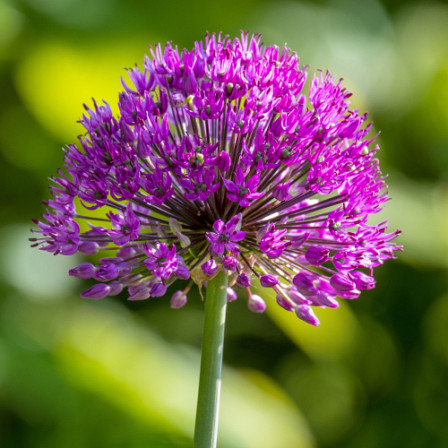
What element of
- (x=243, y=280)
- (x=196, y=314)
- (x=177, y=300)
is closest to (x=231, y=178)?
(x=243, y=280)

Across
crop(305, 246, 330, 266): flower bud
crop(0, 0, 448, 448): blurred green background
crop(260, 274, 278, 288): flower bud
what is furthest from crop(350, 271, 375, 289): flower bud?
crop(0, 0, 448, 448): blurred green background

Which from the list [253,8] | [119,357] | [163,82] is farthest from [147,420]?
[253,8]

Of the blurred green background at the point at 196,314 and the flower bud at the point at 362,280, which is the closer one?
the flower bud at the point at 362,280

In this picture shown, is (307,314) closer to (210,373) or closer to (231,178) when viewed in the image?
(210,373)

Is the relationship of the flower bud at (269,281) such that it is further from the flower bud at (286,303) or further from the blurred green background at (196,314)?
the blurred green background at (196,314)

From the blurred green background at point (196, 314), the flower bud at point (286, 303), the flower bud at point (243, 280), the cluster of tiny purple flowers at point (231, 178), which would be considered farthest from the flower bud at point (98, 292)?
the blurred green background at point (196, 314)

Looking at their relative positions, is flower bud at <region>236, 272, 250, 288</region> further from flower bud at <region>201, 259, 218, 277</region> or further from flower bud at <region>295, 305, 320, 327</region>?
flower bud at <region>295, 305, 320, 327</region>
